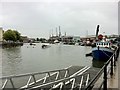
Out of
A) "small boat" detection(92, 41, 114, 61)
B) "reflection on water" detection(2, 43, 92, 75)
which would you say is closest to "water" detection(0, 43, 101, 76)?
"reflection on water" detection(2, 43, 92, 75)

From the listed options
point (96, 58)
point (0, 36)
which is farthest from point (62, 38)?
point (96, 58)

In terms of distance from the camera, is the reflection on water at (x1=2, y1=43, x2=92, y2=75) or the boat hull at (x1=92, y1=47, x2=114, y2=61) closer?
the reflection on water at (x1=2, y1=43, x2=92, y2=75)

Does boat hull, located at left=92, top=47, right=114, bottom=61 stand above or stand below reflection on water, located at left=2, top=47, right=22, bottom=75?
above

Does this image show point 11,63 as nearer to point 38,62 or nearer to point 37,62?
point 37,62

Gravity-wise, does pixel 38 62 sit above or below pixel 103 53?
below

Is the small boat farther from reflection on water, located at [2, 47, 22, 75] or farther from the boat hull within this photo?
reflection on water, located at [2, 47, 22, 75]

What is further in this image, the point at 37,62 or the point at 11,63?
the point at 37,62

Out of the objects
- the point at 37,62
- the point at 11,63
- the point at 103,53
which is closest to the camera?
the point at 11,63

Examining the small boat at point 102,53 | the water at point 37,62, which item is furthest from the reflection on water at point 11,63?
the small boat at point 102,53

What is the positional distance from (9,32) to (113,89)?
11879 cm

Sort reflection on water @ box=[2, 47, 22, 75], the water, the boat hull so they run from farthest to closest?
the boat hull → the water → reflection on water @ box=[2, 47, 22, 75]

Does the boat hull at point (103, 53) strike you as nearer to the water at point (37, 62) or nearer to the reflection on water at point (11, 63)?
the water at point (37, 62)

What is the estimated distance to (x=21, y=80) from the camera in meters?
12.8

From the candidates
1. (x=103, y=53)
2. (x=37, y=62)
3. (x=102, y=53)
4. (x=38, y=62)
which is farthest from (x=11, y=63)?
(x=103, y=53)
